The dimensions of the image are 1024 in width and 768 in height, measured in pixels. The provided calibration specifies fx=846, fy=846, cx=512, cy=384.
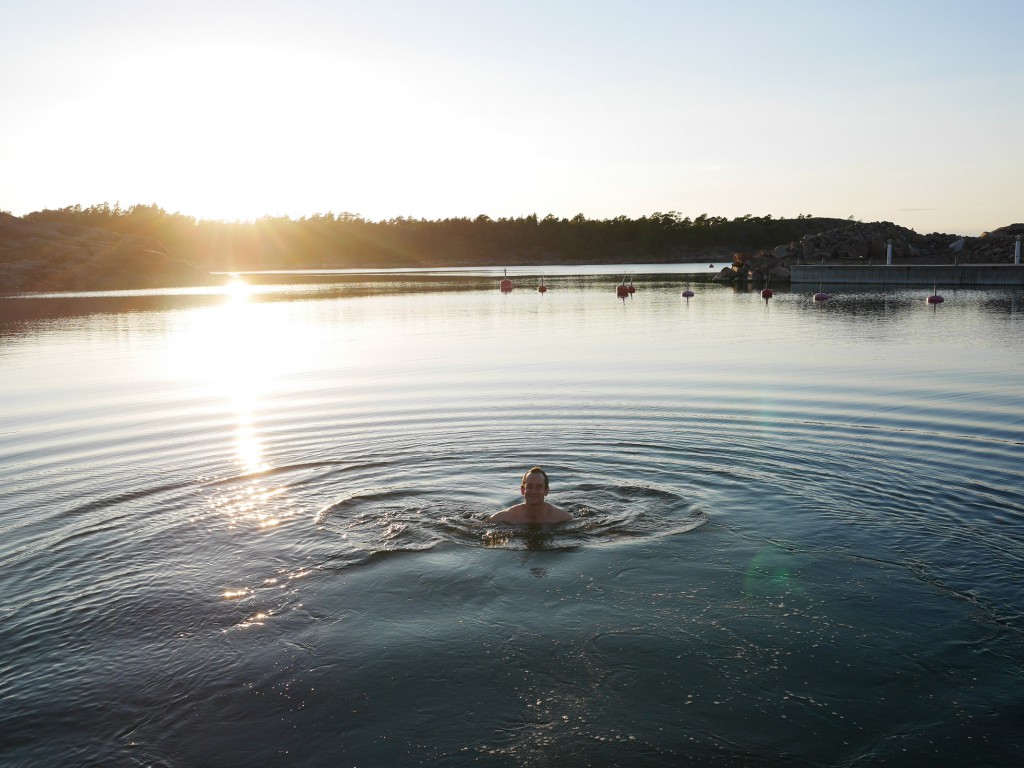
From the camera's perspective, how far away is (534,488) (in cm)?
1113

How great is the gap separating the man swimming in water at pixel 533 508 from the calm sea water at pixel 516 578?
0.65ft

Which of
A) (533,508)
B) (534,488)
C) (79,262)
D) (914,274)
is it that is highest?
(79,262)

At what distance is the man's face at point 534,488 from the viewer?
36.5 ft

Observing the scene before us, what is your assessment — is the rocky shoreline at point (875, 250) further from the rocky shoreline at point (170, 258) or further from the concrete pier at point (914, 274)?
the concrete pier at point (914, 274)

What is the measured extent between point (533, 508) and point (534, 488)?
1.59 ft

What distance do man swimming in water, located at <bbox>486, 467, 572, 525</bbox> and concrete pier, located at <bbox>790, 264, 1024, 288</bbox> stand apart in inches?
2394

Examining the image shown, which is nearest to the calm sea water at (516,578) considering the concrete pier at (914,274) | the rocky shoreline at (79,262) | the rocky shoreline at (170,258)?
the concrete pier at (914,274)

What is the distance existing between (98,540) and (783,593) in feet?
29.0

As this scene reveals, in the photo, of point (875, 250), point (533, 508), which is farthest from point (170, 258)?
point (533, 508)

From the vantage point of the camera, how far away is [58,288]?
104 m

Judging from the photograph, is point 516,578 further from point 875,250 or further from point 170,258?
point 170,258

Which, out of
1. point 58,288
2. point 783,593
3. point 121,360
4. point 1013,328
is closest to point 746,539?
point 783,593

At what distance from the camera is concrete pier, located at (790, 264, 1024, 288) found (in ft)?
227

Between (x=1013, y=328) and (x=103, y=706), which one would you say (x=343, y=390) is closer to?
(x=103, y=706)
